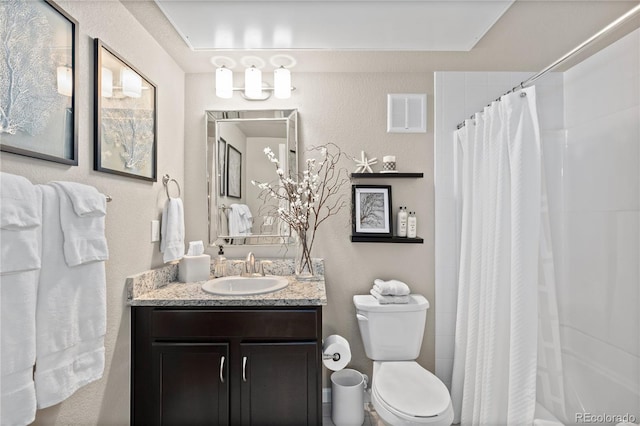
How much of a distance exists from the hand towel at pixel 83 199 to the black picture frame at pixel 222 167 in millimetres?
994

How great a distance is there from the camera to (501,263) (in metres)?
1.50

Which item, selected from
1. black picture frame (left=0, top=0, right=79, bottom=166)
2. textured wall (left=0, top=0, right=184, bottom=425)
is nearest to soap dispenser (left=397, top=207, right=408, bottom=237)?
textured wall (left=0, top=0, right=184, bottom=425)

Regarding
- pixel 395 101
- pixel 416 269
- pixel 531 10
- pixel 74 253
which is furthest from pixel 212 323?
pixel 531 10

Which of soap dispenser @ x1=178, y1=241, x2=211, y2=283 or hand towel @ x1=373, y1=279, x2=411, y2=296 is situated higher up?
soap dispenser @ x1=178, y1=241, x2=211, y2=283

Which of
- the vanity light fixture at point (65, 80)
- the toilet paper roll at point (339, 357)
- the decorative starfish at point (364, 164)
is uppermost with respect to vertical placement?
the vanity light fixture at point (65, 80)

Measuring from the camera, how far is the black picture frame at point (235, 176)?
2199mm

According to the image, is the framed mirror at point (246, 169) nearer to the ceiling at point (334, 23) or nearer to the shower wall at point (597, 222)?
the ceiling at point (334, 23)

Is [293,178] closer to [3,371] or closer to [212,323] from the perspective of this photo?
[212,323]

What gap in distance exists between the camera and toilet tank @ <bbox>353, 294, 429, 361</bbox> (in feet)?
6.27

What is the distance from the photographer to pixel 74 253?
108 centimetres

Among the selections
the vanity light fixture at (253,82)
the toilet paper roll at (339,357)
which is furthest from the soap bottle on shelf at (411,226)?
the vanity light fixture at (253,82)

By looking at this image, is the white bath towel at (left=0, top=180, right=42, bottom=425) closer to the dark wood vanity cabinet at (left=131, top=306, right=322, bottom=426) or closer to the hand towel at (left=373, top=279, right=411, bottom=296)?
the dark wood vanity cabinet at (left=131, top=306, right=322, bottom=426)

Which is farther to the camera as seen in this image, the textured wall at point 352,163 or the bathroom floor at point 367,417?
the textured wall at point 352,163

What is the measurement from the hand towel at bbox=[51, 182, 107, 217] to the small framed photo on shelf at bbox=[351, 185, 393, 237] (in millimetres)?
1441
